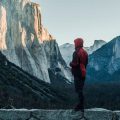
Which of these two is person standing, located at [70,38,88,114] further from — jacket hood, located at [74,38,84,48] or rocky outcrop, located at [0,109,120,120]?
rocky outcrop, located at [0,109,120,120]

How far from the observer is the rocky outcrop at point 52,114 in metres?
14.4

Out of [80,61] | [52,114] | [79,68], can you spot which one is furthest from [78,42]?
[52,114]

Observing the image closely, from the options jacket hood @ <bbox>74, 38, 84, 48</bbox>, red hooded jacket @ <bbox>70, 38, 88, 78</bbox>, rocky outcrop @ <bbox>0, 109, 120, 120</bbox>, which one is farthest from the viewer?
jacket hood @ <bbox>74, 38, 84, 48</bbox>

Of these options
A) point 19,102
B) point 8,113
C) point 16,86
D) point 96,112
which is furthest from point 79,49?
point 16,86

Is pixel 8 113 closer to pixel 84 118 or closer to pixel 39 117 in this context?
pixel 39 117

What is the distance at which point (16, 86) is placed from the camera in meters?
182

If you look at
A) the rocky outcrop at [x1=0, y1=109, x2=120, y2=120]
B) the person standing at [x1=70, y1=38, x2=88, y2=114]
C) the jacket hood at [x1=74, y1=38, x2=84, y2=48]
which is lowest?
the rocky outcrop at [x1=0, y1=109, x2=120, y2=120]

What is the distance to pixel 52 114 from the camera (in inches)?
591

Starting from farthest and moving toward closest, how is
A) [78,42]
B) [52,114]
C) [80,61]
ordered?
1. [78,42]
2. [80,61]
3. [52,114]

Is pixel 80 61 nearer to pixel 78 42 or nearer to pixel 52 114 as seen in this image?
pixel 78 42

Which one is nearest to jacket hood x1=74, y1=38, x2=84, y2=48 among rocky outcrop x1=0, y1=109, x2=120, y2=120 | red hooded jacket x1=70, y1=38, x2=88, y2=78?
red hooded jacket x1=70, y1=38, x2=88, y2=78

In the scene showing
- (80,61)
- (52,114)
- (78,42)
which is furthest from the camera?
(78,42)

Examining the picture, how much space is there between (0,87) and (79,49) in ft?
485

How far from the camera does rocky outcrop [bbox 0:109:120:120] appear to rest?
47.2 ft
